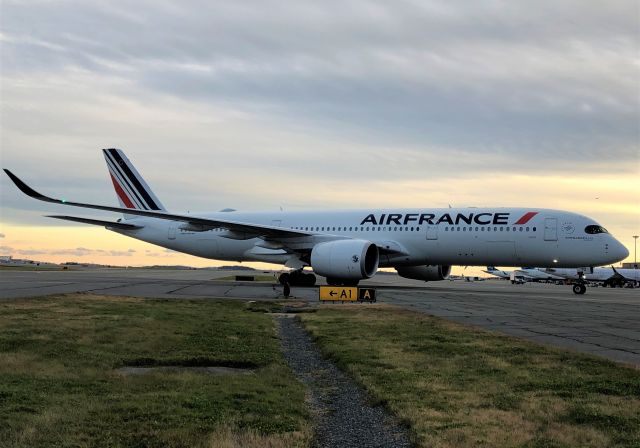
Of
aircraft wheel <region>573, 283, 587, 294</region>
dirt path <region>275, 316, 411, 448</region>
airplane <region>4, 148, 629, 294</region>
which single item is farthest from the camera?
aircraft wheel <region>573, 283, 587, 294</region>

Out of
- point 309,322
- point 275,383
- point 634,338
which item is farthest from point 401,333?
point 275,383

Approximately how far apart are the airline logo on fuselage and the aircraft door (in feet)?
2.64

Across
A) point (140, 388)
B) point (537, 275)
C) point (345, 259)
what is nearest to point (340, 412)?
point (140, 388)

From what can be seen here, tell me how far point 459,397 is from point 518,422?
1174mm

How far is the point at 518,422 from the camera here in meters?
6.27

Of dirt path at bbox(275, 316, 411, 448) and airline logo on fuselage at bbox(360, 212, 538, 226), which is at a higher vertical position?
airline logo on fuselage at bbox(360, 212, 538, 226)

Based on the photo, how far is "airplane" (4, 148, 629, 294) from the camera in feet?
98.6

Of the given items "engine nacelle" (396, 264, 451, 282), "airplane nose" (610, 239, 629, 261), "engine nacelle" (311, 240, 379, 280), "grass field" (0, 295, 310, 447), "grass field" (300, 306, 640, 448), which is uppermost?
"airplane nose" (610, 239, 629, 261)

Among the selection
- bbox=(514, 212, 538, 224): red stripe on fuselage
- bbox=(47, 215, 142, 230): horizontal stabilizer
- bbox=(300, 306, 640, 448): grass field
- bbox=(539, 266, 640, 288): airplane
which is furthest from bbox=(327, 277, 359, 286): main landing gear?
bbox=(539, 266, 640, 288): airplane

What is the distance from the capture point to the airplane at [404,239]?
30.0 metres

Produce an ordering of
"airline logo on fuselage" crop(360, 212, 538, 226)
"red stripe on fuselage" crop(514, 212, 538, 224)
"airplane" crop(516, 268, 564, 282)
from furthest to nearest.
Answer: "airplane" crop(516, 268, 564, 282), "airline logo on fuselage" crop(360, 212, 538, 226), "red stripe on fuselage" crop(514, 212, 538, 224)

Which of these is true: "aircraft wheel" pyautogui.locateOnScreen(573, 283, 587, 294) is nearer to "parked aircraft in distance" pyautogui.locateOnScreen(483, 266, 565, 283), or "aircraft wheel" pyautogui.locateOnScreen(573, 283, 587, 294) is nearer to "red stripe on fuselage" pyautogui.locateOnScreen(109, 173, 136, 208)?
"red stripe on fuselage" pyautogui.locateOnScreen(109, 173, 136, 208)

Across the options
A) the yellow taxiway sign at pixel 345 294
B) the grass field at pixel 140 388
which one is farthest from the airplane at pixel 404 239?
the grass field at pixel 140 388

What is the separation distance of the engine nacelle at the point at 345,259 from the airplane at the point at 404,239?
45mm
